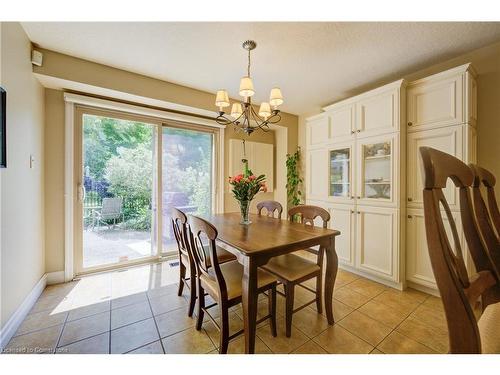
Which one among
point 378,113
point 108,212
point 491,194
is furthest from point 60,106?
point 491,194

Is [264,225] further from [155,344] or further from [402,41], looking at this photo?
[402,41]

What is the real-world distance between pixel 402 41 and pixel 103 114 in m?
3.35

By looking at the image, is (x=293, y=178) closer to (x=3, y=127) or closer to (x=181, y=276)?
(x=181, y=276)

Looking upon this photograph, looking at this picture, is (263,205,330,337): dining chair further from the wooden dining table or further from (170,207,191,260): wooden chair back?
(170,207,191,260): wooden chair back

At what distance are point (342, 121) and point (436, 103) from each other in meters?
0.95

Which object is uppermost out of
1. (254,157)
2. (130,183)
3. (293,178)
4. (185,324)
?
(254,157)

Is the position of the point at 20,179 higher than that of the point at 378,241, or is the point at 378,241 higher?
the point at 20,179

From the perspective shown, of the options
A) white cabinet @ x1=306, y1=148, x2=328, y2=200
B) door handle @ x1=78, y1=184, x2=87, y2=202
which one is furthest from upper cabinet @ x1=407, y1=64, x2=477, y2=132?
door handle @ x1=78, y1=184, x2=87, y2=202

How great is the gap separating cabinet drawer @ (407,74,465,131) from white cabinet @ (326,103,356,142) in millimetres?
586

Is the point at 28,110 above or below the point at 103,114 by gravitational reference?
below

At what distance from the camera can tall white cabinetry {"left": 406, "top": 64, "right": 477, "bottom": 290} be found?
1.98m

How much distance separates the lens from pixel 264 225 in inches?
81.2

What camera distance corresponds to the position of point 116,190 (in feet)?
9.43
